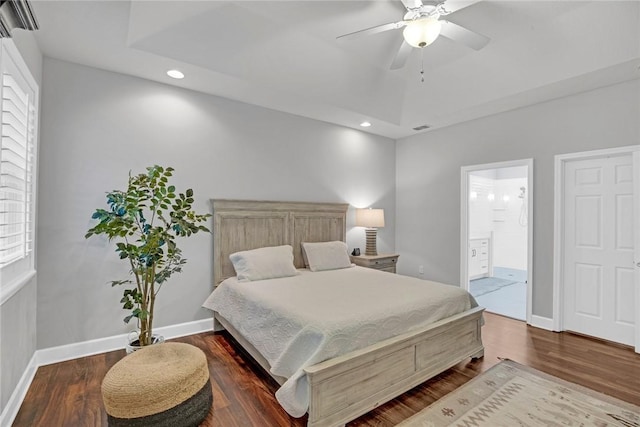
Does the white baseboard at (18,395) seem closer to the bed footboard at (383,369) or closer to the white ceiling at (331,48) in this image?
the bed footboard at (383,369)

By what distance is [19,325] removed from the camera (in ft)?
7.22

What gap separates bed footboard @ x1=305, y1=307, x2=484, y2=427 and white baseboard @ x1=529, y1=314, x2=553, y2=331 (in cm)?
156

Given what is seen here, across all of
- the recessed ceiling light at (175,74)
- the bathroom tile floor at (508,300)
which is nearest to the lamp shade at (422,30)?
the recessed ceiling light at (175,74)

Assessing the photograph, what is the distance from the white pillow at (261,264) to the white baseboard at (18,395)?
179 centimetres

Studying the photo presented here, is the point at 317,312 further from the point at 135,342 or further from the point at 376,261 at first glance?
the point at 376,261

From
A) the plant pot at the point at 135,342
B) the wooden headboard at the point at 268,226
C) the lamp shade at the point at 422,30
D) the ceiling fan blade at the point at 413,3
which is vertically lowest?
the plant pot at the point at 135,342

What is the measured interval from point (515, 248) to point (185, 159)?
740 centimetres

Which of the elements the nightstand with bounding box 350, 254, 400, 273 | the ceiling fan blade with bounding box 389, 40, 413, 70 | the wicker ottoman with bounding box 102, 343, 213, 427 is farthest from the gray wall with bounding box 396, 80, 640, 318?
the wicker ottoman with bounding box 102, 343, 213, 427

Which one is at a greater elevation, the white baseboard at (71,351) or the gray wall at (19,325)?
the gray wall at (19,325)

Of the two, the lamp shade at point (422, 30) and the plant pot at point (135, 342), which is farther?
the plant pot at point (135, 342)

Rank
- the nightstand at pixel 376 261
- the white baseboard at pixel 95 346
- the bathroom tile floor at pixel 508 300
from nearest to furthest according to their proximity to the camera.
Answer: the white baseboard at pixel 95 346 < the bathroom tile floor at pixel 508 300 < the nightstand at pixel 376 261

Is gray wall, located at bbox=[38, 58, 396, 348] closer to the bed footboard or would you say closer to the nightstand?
the nightstand

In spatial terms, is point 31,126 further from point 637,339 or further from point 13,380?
point 637,339

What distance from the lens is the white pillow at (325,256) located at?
13.0 ft
